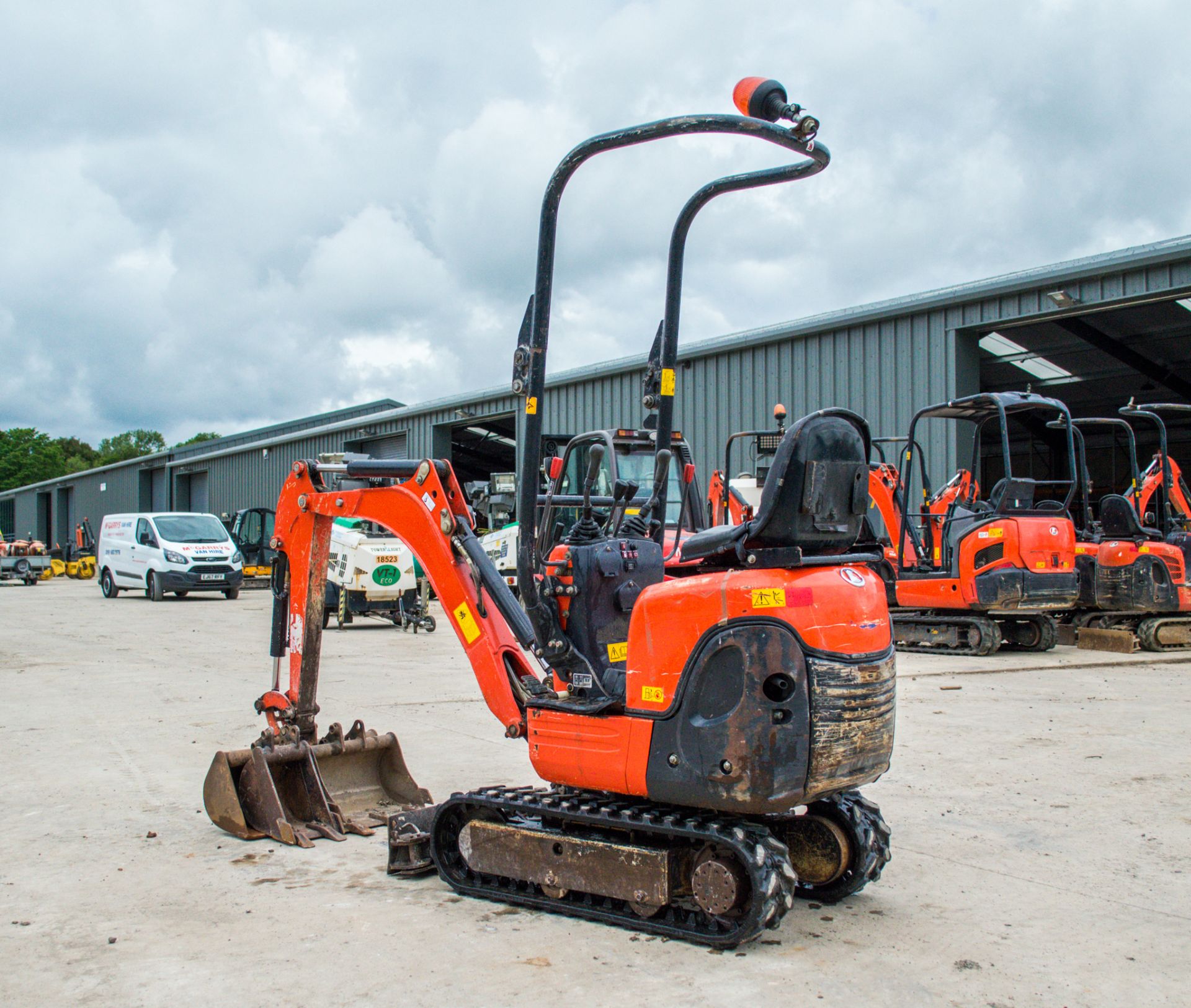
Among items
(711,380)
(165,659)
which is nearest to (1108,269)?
(711,380)

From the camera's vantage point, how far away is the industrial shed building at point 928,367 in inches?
636

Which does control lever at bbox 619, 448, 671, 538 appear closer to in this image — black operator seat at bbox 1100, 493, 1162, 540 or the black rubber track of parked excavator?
the black rubber track of parked excavator

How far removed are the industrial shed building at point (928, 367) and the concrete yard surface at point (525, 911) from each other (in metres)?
7.14

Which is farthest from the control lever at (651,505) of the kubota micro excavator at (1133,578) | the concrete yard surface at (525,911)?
the kubota micro excavator at (1133,578)

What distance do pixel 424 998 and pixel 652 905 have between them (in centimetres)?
91

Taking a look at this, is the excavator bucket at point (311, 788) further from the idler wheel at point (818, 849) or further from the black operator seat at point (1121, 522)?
the black operator seat at point (1121, 522)

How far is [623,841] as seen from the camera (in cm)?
403

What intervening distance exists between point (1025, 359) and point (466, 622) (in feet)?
69.4

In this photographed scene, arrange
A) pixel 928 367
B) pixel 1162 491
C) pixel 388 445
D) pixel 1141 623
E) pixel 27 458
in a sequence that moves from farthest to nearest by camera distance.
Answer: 1. pixel 27 458
2. pixel 388 445
3. pixel 928 367
4. pixel 1162 491
5. pixel 1141 623

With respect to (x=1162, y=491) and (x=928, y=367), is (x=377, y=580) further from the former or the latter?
(x=1162, y=491)

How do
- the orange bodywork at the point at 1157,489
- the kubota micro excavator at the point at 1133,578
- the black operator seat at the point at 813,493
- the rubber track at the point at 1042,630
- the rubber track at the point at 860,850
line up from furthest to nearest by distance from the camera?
1. the orange bodywork at the point at 1157,489
2. the kubota micro excavator at the point at 1133,578
3. the rubber track at the point at 1042,630
4. the rubber track at the point at 860,850
5. the black operator seat at the point at 813,493

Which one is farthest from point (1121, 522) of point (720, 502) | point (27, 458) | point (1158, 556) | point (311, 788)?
point (27, 458)

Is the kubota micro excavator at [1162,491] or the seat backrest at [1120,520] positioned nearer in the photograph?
the seat backrest at [1120,520]

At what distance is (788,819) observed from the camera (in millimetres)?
4355
